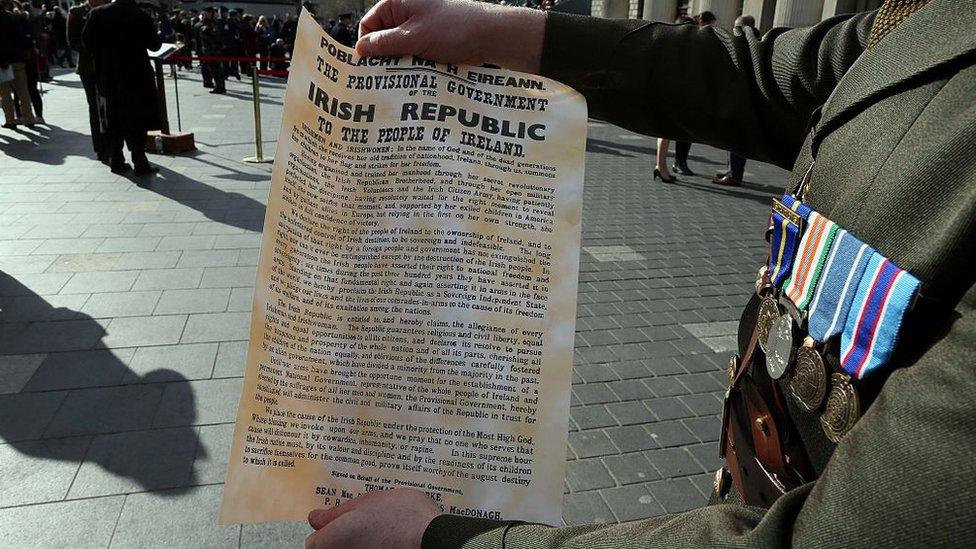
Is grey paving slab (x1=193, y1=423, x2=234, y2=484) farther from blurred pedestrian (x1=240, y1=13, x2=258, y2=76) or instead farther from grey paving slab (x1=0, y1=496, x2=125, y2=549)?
blurred pedestrian (x1=240, y1=13, x2=258, y2=76)

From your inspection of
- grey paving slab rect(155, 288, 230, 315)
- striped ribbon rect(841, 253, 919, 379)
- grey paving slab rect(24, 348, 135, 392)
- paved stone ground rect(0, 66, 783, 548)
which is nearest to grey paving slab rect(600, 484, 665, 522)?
paved stone ground rect(0, 66, 783, 548)

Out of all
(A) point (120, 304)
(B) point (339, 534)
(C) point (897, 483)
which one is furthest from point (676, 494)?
(A) point (120, 304)

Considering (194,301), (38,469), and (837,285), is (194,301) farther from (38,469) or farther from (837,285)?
(837,285)

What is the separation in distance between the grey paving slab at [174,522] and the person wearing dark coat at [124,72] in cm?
656

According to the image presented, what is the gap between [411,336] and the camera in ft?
3.45

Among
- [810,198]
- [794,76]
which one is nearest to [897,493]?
[810,198]

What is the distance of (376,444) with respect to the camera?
3.46ft

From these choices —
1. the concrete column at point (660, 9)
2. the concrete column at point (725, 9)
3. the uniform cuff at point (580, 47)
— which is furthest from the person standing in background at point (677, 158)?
the concrete column at point (660, 9)

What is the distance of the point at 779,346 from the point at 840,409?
0.21 m

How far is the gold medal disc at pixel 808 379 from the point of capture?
0.91 metres

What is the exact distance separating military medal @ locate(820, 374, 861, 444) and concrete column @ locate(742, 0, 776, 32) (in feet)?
83.2

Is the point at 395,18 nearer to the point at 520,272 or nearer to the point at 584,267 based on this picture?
the point at 520,272

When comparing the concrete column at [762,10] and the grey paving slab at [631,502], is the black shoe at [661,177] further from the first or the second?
the concrete column at [762,10]

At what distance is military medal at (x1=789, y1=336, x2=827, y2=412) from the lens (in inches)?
35.8
